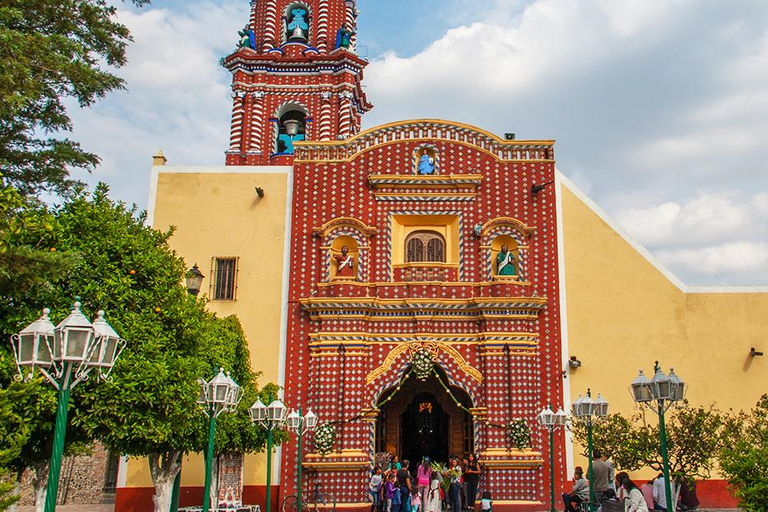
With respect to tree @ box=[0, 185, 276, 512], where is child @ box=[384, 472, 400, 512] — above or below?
below

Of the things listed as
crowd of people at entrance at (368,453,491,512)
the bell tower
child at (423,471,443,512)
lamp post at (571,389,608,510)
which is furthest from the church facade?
the bell tower

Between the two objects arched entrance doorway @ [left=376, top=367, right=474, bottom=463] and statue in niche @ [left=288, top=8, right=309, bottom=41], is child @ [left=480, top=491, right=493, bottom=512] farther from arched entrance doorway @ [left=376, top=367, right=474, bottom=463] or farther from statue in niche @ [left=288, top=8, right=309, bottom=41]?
statue in niche @ [left=288, top=8, right=309, bottom=41]

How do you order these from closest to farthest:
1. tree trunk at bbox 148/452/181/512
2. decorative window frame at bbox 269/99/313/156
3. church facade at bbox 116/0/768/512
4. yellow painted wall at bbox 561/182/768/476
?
1. tree trunk at bbox 148/452/181/512
2. church facade at bbox 116/0/768/512
3. yellow painted wall at bbox 561/182/768/476
4. decorative window frame at bbox 269/99/313/156

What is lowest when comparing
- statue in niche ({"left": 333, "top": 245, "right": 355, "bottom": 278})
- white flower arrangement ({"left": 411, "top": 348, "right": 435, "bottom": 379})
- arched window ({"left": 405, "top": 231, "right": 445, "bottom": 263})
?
white flower arrangement ({"left": 411, "top": 348, "right": 435, "bottom": 379})

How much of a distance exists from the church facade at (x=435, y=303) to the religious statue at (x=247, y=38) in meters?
7.12

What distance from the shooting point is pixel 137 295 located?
11.4 meters

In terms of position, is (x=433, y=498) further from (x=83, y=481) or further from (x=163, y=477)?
(x=83, y=481)

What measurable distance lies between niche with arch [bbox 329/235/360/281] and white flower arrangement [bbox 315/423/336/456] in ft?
13.0

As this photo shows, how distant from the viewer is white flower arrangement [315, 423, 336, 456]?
63.0 ft

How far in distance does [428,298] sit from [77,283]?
10.9 meters

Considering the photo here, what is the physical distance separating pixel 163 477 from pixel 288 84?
1593 cm

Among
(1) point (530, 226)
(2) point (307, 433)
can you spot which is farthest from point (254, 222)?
(1) point (530, 226)

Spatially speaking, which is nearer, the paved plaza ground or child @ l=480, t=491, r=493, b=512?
child @ l=480, t=491, r=493, b=512

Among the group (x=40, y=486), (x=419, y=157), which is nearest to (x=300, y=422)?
(x=40, y=486)
